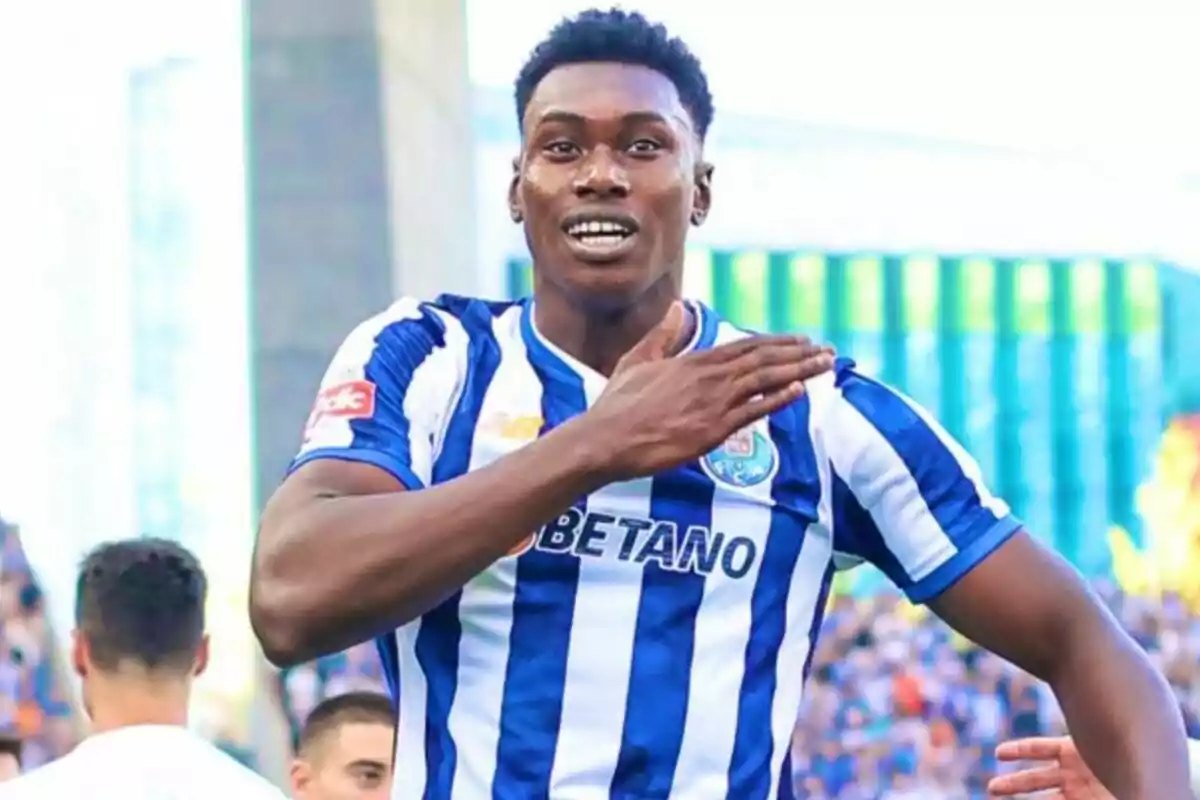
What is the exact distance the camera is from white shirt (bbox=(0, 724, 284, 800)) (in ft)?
13.5

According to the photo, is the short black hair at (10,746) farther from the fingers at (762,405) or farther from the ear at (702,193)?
the fingers at (762,405)

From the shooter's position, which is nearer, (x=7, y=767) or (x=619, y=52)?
(x=619, y=52)

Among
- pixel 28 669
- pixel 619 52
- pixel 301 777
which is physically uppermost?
pixel 619 52

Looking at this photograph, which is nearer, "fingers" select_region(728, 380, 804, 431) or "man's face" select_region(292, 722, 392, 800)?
"fingers" select_region(728, 380, 804, 431)

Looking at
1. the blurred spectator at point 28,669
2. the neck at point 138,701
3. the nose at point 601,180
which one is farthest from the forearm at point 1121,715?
the blurred spectator at point 28,669

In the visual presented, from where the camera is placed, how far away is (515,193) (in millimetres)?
3111

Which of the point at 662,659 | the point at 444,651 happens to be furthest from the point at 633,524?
the point at 444,651

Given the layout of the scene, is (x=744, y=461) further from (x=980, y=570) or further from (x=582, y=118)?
(x=582, y=118)

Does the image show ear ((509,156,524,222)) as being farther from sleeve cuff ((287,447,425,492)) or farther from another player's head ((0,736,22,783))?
another player's head ((0,736,22,783))

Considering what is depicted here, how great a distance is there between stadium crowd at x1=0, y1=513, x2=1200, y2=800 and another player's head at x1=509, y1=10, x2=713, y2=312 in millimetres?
8284

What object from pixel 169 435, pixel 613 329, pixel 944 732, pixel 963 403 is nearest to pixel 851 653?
pixel 944 732

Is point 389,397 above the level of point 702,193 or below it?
below

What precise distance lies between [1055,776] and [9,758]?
10.2ft

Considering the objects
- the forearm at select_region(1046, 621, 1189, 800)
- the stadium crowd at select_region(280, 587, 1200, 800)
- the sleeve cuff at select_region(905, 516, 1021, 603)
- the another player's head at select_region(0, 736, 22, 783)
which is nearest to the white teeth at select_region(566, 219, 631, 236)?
the sleeve cuff at select_region(905, 516, 1021, 603)
